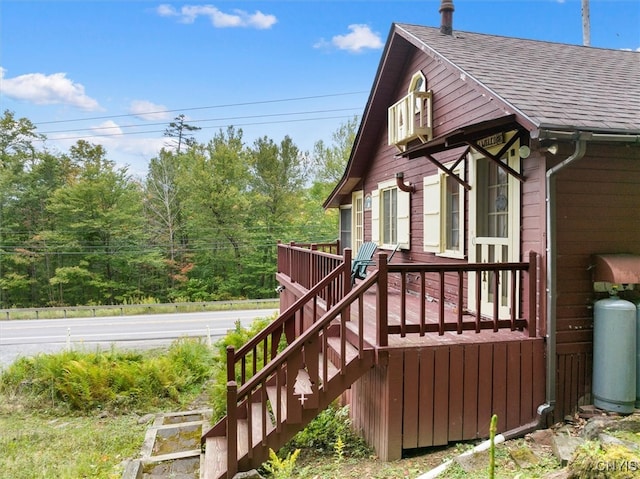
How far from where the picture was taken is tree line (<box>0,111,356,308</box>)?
21.0 m

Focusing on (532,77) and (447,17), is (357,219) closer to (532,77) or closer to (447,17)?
(447,17)

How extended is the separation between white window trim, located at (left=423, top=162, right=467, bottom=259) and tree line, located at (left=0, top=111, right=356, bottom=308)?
15990 millimetres

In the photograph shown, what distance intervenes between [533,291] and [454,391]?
117cm

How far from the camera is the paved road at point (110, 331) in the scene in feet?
38.4

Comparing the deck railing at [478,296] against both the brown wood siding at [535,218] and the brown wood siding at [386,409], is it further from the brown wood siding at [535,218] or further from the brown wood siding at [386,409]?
the brown wood siding at [386,409]

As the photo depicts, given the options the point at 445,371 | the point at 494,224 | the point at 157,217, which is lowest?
the point at 445,371

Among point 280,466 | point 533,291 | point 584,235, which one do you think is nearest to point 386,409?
point 280,466

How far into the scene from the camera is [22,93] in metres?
22.8

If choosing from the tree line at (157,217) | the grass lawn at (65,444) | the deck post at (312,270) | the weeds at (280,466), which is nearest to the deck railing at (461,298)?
the deck post at (312,270)

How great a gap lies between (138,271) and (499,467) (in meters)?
22.8

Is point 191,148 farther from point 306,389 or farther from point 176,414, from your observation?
point 306,389

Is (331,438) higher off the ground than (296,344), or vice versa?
(296,344)

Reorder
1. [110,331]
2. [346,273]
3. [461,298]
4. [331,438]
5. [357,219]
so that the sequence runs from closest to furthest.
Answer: [461,298]
[331,438]
[346,273]
[357,219]
[110,331]

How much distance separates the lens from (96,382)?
7195 millimetres
